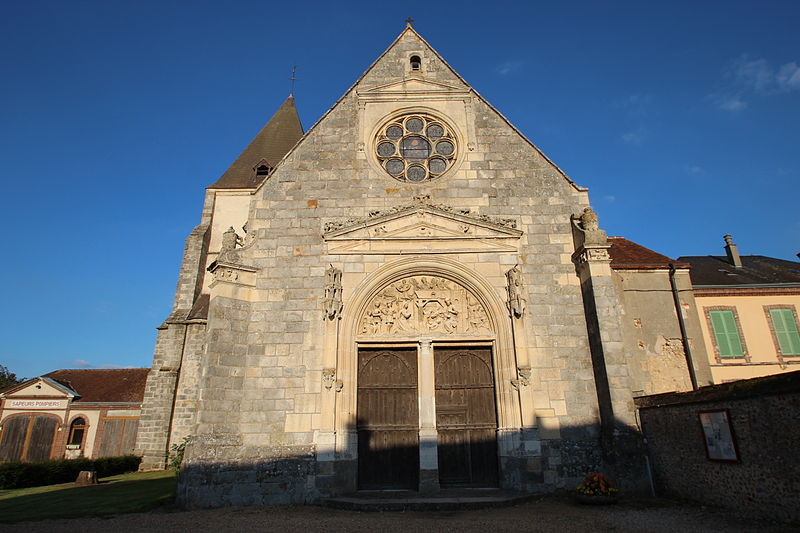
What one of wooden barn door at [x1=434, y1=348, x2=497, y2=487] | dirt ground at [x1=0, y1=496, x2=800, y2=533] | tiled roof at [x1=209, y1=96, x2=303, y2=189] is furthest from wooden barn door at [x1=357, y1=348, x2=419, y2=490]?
tiled roof at [x1=209, y1=96, x2=303, y2=189]

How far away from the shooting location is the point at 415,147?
1166cm

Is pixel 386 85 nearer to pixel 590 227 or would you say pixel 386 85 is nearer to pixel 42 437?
pixel 590 227

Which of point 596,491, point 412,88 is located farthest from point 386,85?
point 596,491

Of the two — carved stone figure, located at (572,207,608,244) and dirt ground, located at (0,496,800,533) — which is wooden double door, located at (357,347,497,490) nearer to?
dirt ground, located at (0,496,800,533)

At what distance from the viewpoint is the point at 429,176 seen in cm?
1127

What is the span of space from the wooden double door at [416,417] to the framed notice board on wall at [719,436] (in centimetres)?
362

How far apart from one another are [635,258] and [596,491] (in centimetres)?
710

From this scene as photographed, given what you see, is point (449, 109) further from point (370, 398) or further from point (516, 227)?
point (370, 398)

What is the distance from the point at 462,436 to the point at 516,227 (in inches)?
183

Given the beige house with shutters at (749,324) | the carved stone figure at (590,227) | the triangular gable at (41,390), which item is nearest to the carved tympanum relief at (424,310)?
the carved stone figure at (590,227)

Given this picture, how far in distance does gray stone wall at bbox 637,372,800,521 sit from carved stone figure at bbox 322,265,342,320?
6.21 metres

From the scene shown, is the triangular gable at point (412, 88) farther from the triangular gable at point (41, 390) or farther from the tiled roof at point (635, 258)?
the triangular gable at point (41, 390)

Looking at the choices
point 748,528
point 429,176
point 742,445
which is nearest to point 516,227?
point 429,176

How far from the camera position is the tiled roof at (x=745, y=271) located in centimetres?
1564
